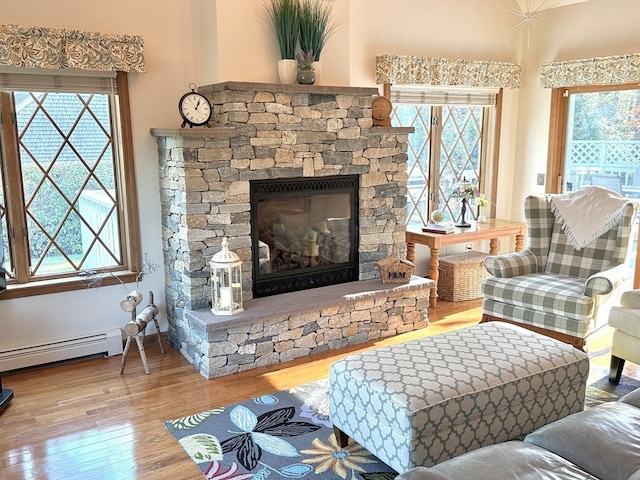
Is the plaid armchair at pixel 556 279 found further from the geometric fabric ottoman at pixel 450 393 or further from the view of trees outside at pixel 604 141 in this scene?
the view of trees outside at pixel 604 141

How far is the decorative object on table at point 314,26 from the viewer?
4.21m

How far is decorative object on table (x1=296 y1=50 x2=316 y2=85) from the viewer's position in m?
4.18

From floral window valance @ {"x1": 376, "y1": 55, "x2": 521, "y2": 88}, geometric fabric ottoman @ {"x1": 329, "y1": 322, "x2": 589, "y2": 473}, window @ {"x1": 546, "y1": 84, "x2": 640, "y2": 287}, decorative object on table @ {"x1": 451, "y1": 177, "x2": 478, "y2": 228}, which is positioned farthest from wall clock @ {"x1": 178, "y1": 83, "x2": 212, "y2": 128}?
window @ {"x1": 546, "y1": 84, "x2": 640, "y2": 287}

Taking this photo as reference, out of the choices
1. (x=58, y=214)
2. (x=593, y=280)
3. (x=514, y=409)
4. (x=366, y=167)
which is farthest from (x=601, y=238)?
A: (x=58, y=214)

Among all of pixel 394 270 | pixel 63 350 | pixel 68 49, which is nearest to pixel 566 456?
pixel 394 270

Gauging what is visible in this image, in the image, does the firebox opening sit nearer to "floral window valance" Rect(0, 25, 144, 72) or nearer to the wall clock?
the wall clock

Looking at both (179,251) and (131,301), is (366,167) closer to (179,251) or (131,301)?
(179,251)

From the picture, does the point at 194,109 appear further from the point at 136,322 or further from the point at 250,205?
the point at 136,322

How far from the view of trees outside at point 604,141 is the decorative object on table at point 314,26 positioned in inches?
108

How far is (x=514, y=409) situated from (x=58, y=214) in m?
3.17

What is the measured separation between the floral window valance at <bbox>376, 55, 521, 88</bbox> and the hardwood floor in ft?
7.64

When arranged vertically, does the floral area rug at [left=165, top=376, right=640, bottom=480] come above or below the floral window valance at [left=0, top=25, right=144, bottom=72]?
below

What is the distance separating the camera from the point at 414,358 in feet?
9.05

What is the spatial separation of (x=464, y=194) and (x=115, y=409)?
3.62 metres
